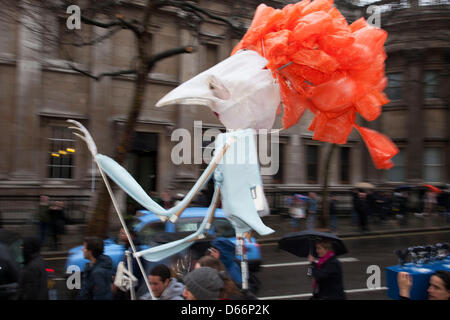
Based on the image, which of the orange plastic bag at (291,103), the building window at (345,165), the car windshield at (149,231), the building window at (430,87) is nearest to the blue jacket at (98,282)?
the orange plastic bag at (291,103)

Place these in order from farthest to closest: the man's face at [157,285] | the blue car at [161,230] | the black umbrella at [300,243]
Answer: the blue car at [161,230]
the black umbrella at [300,243]
the man's face at [157,285]

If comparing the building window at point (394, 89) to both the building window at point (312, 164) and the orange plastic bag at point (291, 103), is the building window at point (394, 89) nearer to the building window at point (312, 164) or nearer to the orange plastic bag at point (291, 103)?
the building window at point (312, 164)

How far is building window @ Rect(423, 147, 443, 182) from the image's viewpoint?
864 inches

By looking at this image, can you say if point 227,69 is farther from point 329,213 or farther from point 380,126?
point 380,126

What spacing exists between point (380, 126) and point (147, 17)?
17382mm

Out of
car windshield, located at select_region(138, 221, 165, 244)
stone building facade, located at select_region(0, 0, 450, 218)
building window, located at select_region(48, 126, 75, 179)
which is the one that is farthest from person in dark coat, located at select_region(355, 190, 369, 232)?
building window, located at select_region(48, 126, 75, 179)

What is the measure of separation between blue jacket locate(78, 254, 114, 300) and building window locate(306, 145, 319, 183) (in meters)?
17.9

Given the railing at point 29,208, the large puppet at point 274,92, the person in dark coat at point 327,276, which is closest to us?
the large puppet at point 274,92

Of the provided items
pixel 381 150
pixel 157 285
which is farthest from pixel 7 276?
pixel 381 150

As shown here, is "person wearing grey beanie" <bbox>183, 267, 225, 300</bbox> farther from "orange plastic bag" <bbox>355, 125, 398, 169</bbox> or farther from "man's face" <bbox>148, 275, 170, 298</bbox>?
"orange plastic bag" <bbox>355, 125, 398, 169</bbox>

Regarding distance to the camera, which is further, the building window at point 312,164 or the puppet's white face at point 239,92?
the building window at point 312,164

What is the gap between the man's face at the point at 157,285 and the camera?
11.5 ft

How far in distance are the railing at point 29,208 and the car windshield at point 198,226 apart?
7.52 metres

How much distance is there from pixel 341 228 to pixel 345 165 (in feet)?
22.3
